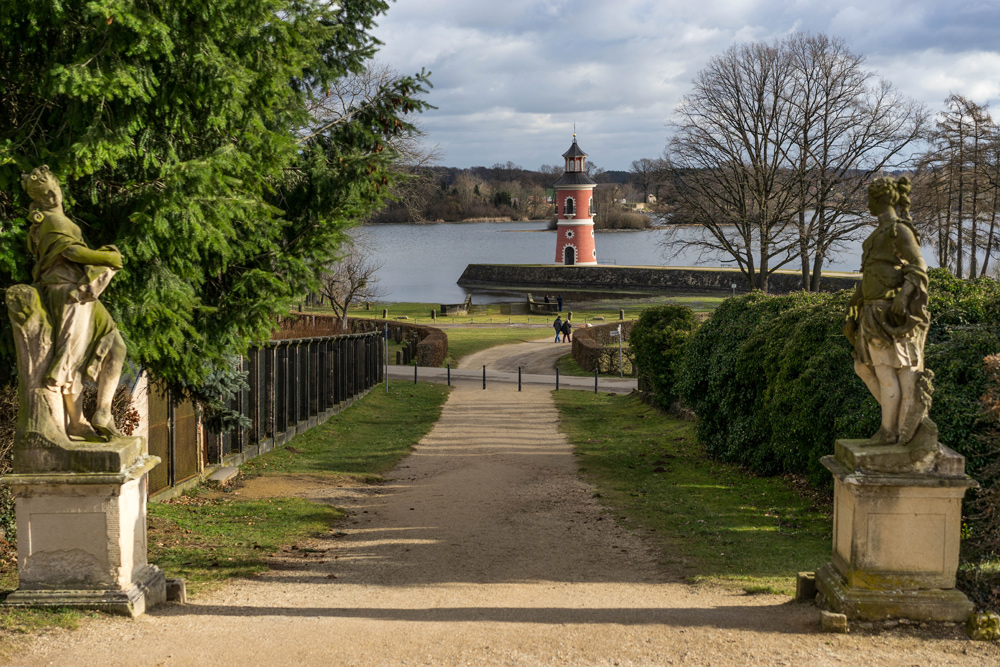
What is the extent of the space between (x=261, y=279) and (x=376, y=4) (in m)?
5.33

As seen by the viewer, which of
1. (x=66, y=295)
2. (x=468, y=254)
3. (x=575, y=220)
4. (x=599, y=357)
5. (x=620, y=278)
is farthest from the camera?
(x=468, y=254)

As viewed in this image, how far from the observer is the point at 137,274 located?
910 cm

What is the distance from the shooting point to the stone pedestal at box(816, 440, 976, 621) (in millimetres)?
6789

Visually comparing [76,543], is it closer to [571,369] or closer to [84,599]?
[84,599]

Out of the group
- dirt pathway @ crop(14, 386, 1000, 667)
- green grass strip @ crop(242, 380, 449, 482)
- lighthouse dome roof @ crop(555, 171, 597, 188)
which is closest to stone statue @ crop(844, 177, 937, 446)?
dirt pathway @ crop(14, 386, 1000, 667)

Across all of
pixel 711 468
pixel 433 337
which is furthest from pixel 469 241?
pixel 711 468

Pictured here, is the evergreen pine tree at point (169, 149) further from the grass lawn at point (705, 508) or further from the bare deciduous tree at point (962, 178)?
the bare deciduous tree at point (962, 178)

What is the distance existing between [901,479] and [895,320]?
125cm

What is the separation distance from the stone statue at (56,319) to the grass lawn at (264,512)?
92.3 inches

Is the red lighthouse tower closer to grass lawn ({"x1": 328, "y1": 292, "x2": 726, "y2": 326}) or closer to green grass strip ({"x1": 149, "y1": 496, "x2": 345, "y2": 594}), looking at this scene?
grass lawn ({"x1": 328, "y1": 292, "x2": 726, "y2": 326})

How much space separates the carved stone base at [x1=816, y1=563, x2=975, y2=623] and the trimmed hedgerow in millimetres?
14524

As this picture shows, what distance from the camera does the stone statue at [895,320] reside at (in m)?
6.80

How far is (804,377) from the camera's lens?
1222 centimetres

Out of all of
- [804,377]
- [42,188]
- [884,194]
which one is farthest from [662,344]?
[42,188]
